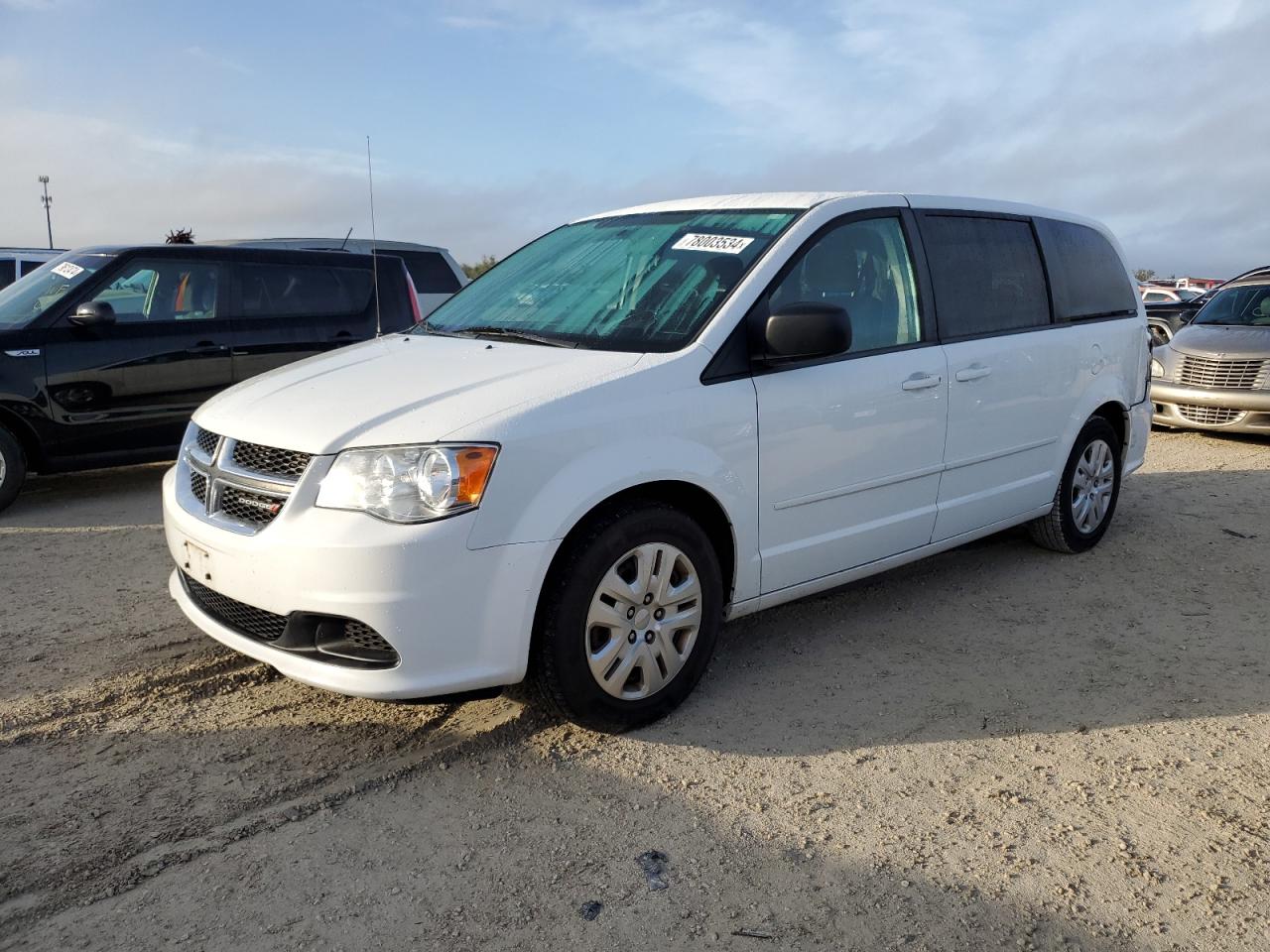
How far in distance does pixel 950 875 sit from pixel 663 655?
3.77ft

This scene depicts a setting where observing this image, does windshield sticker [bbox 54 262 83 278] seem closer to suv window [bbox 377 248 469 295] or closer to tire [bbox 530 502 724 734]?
suv window [bbox 377 248 469 295]

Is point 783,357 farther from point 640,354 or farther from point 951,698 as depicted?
point 951,698

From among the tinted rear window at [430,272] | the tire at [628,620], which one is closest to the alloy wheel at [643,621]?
the tire at [628,620]

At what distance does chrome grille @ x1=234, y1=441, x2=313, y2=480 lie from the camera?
3211mm

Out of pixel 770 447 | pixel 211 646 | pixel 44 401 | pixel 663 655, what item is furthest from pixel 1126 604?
pixel 44 401

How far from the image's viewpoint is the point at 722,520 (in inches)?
146

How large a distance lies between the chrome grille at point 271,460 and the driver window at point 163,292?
434 centimetres

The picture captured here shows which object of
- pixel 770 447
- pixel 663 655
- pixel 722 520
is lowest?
pixel 663 655

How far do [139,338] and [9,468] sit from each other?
1.18 meters

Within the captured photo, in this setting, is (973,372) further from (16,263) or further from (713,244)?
(16,263)

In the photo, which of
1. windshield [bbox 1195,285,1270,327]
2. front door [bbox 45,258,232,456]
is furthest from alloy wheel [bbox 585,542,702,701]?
windshield [bbox 1195,285,1270,327]

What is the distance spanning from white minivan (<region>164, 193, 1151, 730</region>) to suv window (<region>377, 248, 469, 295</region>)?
7842mm

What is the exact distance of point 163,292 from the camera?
291 inches

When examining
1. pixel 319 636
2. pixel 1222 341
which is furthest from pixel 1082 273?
pixel 1222 341
